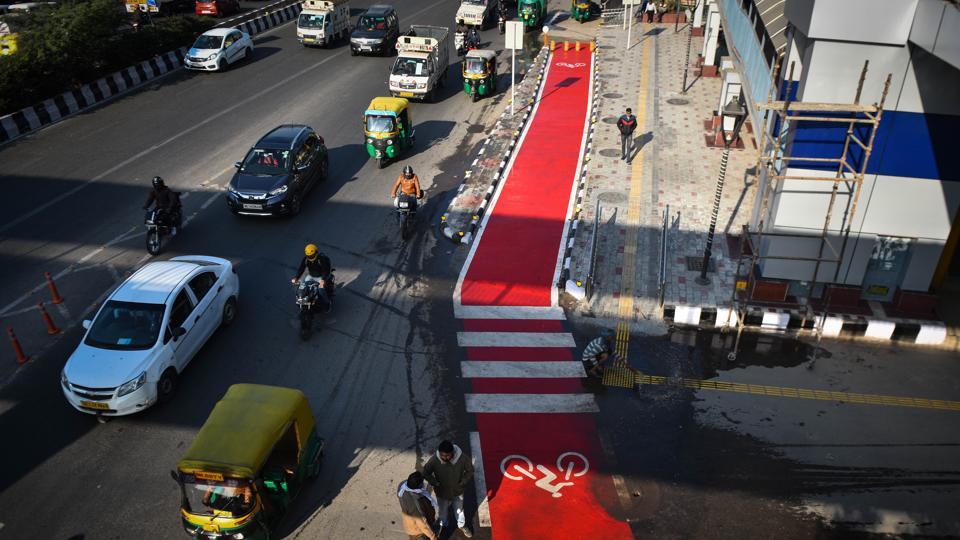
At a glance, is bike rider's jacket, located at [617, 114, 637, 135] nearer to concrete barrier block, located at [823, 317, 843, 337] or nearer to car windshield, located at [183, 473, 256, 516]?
concrete barrier block, located at [823, 317, 843, 337]

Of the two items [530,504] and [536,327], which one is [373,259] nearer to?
[536,327]

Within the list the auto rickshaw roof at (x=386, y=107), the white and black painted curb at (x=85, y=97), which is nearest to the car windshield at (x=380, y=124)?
the auto rickshaw roof at (x=386, y=107)

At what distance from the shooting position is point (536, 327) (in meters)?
14.7

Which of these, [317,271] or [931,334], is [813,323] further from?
[317,271]

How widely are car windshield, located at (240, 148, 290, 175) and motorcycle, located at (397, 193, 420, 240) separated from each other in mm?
3465

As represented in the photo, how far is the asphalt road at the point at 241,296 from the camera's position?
10914 mm

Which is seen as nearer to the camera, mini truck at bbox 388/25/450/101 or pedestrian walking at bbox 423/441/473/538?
pedestrian walking at bbox 423/441/473/538

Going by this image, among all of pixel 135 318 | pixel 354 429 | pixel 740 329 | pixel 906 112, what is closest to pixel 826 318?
pixel 740 329

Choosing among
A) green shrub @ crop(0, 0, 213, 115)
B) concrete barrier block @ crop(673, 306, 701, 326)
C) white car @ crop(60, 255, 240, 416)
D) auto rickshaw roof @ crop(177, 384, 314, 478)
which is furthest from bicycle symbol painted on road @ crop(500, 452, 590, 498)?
green shrub @ crop(0, 0, 213, 115)

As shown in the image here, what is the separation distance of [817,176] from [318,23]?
2704 centimetres

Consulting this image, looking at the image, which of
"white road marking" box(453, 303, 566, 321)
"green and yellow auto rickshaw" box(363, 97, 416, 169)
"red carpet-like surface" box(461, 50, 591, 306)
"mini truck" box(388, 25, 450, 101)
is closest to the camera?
"white road marking" box(453, 303, 566, 321)

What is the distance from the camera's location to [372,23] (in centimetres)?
3359

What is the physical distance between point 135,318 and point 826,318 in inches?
530

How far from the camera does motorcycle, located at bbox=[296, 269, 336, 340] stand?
46.8 feet
